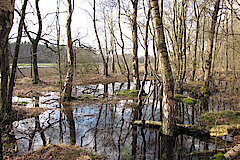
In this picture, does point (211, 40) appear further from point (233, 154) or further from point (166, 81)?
point (233, 154)

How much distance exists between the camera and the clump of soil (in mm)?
4443

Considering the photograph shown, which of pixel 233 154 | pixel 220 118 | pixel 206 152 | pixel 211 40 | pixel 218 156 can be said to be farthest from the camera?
pixel 211 40

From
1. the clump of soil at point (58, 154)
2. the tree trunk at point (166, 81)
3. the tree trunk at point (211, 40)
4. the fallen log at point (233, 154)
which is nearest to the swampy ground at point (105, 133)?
the clump of soil at point (58, 154)

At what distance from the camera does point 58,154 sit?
15.2ft

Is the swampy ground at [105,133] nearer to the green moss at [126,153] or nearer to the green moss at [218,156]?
the green moss at [126,153]

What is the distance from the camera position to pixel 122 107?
10859 mm

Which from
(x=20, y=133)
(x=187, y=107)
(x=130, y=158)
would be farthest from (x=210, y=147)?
(x=20, y=133)

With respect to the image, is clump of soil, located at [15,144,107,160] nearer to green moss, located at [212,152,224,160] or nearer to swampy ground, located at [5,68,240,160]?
swampy ground, located at [5,68,240,160]

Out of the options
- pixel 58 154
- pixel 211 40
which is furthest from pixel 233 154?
pixel 211 40

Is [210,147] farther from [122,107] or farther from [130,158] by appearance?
[122,107]

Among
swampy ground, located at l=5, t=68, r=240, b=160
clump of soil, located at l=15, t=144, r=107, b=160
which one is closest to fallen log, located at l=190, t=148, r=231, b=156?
swampy ground, located at l=5, t=68, r=240, b=160

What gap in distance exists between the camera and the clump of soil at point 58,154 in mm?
4443

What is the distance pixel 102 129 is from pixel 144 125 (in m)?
1.72

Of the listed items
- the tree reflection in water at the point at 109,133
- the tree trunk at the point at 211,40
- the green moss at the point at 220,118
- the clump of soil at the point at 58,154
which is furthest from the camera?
the tree trunk at the point at 211,40
